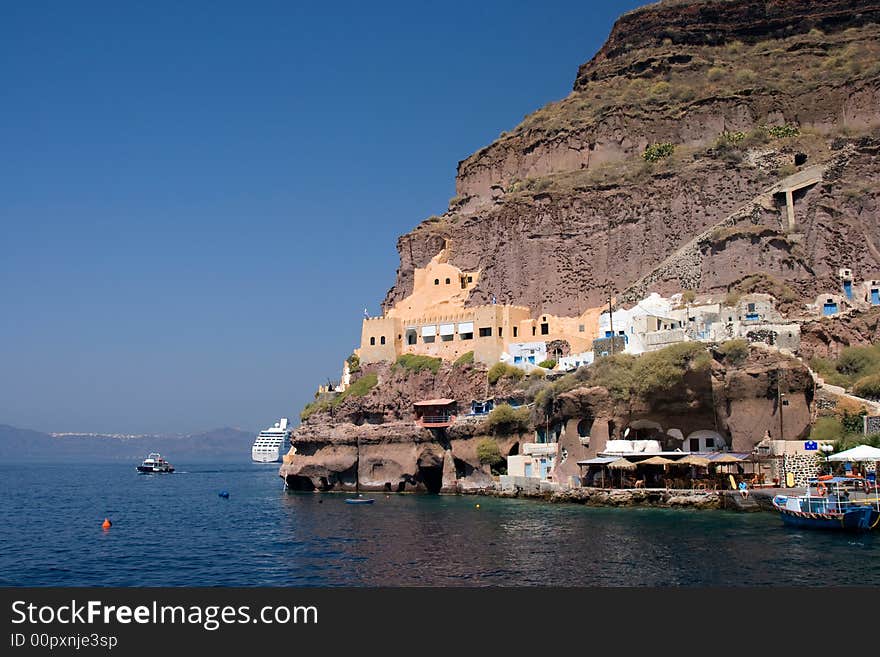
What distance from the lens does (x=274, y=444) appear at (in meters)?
194

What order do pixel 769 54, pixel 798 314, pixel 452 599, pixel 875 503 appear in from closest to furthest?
1. pixel 452 599
2. pixel 875 503
3. pixel 798 314
4. pixel 769 54

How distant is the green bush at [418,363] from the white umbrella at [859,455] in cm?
3878

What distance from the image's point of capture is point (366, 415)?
78.2 meters

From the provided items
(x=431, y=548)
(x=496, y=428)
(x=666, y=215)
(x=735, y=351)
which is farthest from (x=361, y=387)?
(x=431, y=548)

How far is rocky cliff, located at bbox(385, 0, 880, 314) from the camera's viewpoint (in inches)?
2790

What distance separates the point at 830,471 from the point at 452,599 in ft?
113

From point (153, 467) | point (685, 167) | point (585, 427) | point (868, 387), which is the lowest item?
point (153, 467)

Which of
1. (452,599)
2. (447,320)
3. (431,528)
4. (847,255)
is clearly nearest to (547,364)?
(447,320)

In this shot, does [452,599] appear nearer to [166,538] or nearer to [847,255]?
[166,538]

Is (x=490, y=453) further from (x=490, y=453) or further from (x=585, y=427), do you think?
(x=585, y=427)

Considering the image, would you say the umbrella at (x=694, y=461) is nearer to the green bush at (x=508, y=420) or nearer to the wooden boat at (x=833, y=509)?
the wooden boat at (x=833, y=509)

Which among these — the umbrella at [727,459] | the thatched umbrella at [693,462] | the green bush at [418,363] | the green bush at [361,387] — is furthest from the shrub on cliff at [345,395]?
the umbrella at [727,459]

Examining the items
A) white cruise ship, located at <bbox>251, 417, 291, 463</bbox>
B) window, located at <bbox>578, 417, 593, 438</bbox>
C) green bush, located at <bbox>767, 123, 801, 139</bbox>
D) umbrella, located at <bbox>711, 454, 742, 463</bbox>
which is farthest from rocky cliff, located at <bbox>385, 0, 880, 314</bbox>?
white cruise ship, located at <bbox>251, 417, 291, 463</bbox>

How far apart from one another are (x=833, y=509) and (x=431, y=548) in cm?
1684
